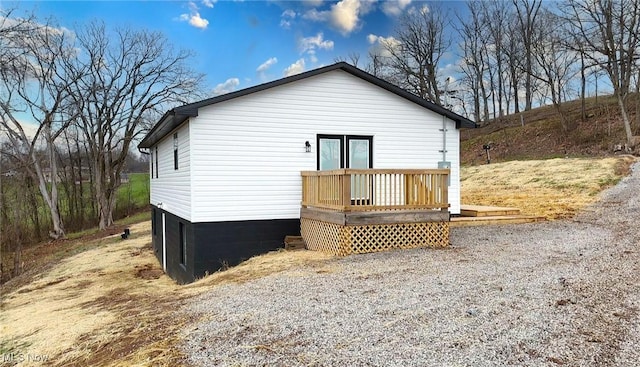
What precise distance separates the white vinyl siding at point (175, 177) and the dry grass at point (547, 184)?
9527mm

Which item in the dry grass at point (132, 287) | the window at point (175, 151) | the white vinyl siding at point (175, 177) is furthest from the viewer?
the window at point (175, 151)

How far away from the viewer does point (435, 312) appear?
14.6 ft

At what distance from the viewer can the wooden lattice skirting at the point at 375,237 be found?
7863mm

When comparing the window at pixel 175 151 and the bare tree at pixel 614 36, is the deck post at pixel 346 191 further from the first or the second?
the bare tree at pixel 614 36

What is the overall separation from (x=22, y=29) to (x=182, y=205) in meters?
11.9

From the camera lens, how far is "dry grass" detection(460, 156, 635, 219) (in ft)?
43.9

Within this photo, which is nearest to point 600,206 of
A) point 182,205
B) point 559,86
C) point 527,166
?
point 527,166

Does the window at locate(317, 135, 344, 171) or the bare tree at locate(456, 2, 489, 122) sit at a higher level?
the bare tree at locate(456, 2, 489, 122)

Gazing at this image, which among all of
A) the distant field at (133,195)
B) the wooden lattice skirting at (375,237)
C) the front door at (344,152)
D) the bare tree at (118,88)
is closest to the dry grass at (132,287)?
the wooden lattice skirting at (375,237)

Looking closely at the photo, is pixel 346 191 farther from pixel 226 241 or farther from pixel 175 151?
pixel 175 151

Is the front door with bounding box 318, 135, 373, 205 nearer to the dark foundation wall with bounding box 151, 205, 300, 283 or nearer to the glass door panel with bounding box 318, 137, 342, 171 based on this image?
the glass door panel with bounding box 318, 137, 342, 171

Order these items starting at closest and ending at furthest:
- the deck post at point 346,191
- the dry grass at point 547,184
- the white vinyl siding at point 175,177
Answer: the deck post at point 346,191, the white vinyl siding at point 175,177, the dry grass at point 547,184

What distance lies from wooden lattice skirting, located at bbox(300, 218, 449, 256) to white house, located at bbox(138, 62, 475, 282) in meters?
1.26

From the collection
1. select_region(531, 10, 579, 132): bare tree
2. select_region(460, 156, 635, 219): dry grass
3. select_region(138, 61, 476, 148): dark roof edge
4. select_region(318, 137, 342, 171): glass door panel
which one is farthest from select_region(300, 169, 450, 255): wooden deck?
select_region(531, 10, 579, 132): bare tree
